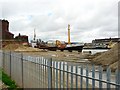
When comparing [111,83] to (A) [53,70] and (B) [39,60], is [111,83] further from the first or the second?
(B) [39,60]

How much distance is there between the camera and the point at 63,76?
20.7 ft

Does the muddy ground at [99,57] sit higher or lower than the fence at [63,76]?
lower

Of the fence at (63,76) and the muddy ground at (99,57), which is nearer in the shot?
the fence at (63,76)

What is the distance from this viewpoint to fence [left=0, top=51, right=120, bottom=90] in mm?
4519

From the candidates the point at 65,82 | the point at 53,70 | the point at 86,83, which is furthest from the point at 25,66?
the point at 86,83

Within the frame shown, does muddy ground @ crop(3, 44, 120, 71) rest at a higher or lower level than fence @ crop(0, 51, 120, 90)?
lower

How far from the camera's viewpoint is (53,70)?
7.05 m

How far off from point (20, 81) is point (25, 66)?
155 cm

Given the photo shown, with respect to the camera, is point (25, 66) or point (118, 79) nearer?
point (118, 79)

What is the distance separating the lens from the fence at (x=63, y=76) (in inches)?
178

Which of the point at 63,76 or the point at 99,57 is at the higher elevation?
the point at 63,76

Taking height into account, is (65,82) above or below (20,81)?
above

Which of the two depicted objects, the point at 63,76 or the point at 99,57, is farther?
the point at 99,57

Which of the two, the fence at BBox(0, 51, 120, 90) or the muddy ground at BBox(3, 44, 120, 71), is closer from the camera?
the fence at BBox(0, 51, 120, 90)
